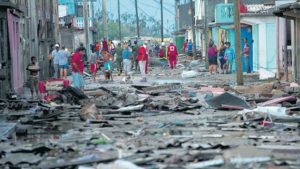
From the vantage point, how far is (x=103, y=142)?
14.1 m

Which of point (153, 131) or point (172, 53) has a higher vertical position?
point (172, 53)

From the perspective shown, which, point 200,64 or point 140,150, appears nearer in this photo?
point 140,150

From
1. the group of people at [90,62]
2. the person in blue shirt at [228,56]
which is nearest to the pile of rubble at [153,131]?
the group of people at [90,62]

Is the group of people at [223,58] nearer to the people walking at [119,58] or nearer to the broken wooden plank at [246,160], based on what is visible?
the people walking at [119,58]

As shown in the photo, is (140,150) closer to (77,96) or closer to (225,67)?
(77,96)

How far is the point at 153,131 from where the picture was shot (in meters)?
16.0

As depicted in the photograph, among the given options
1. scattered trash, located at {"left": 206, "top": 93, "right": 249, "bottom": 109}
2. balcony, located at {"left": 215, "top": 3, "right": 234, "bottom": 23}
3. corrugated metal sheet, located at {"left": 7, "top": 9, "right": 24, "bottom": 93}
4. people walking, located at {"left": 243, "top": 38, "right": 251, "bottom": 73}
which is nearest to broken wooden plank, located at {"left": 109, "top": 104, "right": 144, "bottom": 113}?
scattered trash, located at {"left": 206, "top": 93, "right": 249, "bottom": 109}

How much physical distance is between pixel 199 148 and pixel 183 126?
402cm

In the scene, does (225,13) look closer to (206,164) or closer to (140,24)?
(206,164)

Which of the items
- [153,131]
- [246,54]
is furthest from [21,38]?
[153,131]

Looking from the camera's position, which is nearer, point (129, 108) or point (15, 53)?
point (129, 108)

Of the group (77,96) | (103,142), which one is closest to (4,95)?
(77,96)

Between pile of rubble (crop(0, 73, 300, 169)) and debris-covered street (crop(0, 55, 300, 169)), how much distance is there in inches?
0.6

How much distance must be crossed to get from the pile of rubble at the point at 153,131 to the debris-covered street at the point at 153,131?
15 mm
